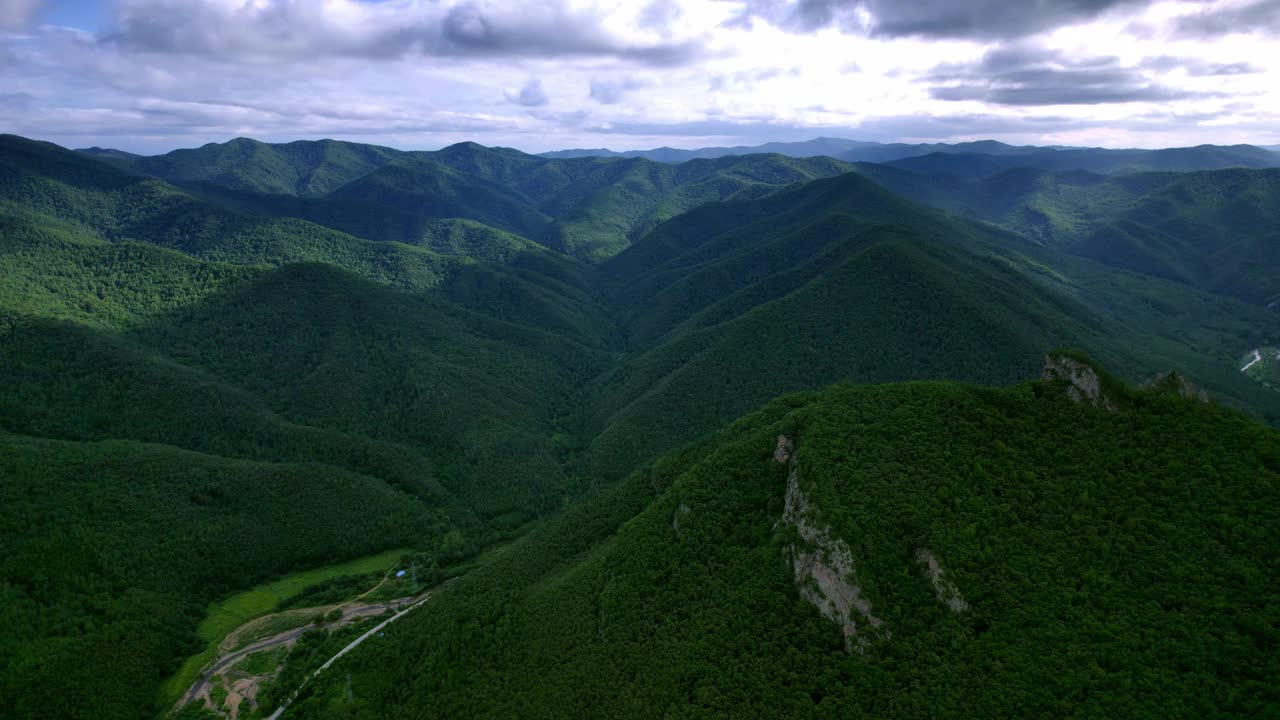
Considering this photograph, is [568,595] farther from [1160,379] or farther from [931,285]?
[931,285]

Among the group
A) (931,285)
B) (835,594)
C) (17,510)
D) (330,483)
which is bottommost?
(330,483)

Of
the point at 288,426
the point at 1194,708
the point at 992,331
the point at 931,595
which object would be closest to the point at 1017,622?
the point at 931,595

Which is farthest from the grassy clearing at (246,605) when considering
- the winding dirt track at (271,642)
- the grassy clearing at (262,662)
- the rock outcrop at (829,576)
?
A: the rock outcrop at (829,576)

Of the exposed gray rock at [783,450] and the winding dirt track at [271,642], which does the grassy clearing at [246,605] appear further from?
the exposed gray rock at [783,450]

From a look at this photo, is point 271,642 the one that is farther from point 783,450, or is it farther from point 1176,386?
point 1176,386

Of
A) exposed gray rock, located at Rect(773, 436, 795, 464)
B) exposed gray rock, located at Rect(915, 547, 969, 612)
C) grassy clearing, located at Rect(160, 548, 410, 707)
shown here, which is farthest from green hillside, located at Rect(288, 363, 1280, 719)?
grassy clearing, located at Rect(160, 548, 410, 707)

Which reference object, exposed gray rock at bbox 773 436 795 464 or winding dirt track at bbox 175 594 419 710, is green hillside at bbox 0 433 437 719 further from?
exposed gray rock at bbox 773 436 795 464
